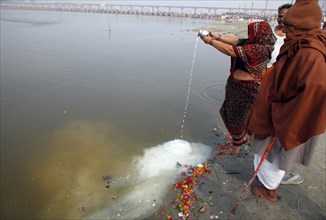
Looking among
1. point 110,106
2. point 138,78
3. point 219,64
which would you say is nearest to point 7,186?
point 110,106

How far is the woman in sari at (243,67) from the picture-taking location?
9.84 ft

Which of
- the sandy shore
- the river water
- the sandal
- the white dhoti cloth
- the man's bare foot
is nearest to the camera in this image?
the white dhoti cloth

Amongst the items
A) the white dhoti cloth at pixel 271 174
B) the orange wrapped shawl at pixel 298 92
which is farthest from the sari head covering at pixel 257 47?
the white dhoti cloth at pixel 271 174

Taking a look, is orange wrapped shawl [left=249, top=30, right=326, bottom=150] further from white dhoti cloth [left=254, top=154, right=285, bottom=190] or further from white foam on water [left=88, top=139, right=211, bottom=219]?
white foam on water [left=88, top=139, right=211, bottom=219]

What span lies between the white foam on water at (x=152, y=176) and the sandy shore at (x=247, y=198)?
24 cm

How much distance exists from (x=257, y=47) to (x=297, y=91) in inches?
42.5

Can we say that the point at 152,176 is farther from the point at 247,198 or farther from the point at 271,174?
the point at 271,174

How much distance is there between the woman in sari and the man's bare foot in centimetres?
78

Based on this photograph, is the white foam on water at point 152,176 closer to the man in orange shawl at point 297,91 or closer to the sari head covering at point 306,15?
the man in orange shawl at point 297,91

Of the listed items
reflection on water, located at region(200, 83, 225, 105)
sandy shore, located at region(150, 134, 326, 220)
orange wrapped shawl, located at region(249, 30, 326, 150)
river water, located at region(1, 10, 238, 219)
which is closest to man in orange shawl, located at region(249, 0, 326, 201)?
orange wrapped shawl, located at region(249, 30, 326, 150)

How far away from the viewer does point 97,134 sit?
535 centimetres

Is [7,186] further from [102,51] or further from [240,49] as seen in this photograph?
[102,51]

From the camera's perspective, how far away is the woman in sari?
3.00 m

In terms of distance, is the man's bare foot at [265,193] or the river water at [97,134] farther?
the river water at [97,134]
